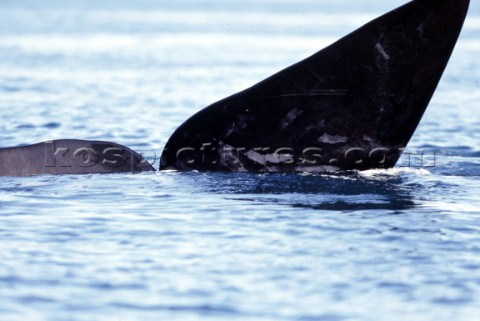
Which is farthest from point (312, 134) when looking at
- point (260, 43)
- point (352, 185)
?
point (260, 43)

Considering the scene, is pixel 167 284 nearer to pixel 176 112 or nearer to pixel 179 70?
pixel 176 112

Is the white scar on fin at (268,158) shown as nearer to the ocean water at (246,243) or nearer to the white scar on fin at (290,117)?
the ocean water at (246,243)

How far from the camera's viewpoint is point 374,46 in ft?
27.2

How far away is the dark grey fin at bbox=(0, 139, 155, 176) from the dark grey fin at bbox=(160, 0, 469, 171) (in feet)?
1.39

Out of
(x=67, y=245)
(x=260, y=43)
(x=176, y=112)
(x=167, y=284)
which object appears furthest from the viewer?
(x=260, y=43)

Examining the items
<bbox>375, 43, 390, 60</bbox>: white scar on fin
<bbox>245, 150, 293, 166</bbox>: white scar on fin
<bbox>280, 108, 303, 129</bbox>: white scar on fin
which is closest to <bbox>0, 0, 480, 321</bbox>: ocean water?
<bbox>245, 150, 293, 166</bbox>: white scar on fin

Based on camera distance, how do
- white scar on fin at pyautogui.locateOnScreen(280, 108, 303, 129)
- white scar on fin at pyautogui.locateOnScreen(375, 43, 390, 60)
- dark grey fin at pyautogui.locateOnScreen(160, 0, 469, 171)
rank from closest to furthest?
dark grey fin at pyautogui.locateOnScreen(160, 0, 469, 171), white scar on fin at pyautogui.locateOnScreen(375, 43, 390, 60), white scar on fin at pyautogui.locateOnScreen(280, 108, 303, 129)

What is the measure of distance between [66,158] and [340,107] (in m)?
2.35

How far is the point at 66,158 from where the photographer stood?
9195 millimetres

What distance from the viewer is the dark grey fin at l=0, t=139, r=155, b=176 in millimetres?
9023

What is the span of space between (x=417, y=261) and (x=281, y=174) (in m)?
2.56

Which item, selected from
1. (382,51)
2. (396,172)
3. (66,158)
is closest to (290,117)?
(382,51)

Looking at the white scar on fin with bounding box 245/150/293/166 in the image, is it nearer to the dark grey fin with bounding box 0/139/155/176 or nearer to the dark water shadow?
the dark water shadow

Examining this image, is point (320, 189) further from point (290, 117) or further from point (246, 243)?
point (246, 243)
